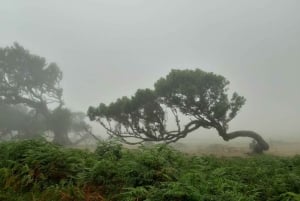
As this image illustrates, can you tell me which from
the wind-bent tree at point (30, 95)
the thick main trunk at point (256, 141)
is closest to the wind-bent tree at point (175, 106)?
the thick main trunk at point (256, 141)

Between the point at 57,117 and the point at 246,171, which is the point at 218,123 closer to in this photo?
the point at 246,171

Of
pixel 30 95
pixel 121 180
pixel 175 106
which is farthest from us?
pixel 30 95

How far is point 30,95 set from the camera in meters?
53.2

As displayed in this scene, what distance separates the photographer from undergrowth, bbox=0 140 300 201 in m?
7.03

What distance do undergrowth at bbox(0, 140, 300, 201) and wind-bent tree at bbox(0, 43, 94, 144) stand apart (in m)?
40.8

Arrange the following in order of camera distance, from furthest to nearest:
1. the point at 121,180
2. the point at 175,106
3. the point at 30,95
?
the point at 30,95 → the point at 175,106 → the point at 121,180

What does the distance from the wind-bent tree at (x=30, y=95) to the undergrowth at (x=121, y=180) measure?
40.8 meters

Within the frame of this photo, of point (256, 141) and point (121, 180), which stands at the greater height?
point (256, 141)

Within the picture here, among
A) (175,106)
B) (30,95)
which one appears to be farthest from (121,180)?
(30,95)

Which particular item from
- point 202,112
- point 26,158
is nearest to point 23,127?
point 202,112

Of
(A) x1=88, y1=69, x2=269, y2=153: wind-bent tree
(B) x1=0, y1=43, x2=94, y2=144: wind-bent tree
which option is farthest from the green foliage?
(B) x1=0, y1=43, x2=94, y2=144: wind-bent tree

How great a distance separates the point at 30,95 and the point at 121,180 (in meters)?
48.1

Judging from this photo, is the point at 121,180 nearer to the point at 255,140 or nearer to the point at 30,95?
the point at 255,140

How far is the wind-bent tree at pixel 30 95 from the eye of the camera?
5072cm
